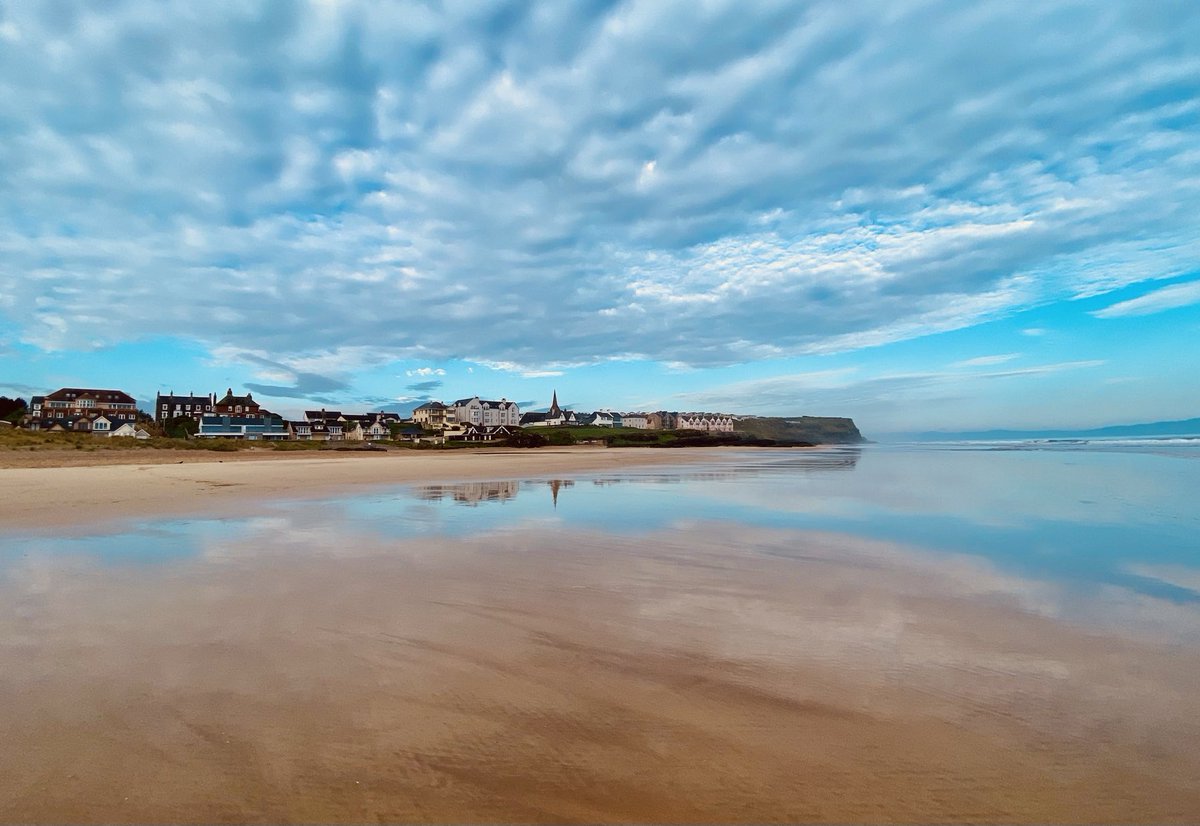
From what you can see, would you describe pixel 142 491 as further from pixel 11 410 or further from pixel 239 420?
pixel 11 410

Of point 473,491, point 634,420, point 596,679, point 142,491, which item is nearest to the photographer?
point 596,679

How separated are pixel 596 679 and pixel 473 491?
14279mm

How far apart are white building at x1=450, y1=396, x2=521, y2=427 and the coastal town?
0.19 m

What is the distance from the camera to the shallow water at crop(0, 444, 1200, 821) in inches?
119

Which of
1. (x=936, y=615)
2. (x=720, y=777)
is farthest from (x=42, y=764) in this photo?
(x=936, y=615)

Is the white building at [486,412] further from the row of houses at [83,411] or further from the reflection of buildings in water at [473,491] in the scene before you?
the reflection of buildings in water at [473,491]

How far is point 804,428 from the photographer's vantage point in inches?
6260

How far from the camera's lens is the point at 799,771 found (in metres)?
3.23

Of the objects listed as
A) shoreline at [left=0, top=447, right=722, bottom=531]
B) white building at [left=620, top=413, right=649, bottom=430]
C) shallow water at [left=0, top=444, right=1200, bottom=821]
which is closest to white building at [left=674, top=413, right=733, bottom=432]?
white building at [left=620, top=413, right=649, bottom=430]

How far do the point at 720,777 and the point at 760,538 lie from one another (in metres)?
7.12

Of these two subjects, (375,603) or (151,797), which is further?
(375,603)

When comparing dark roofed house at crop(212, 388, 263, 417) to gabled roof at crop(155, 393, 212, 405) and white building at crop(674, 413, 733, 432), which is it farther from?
white building at crop(674, 413, 733, 432)

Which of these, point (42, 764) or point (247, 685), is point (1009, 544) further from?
point (42, 764)

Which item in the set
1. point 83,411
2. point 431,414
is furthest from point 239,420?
point 431,414
